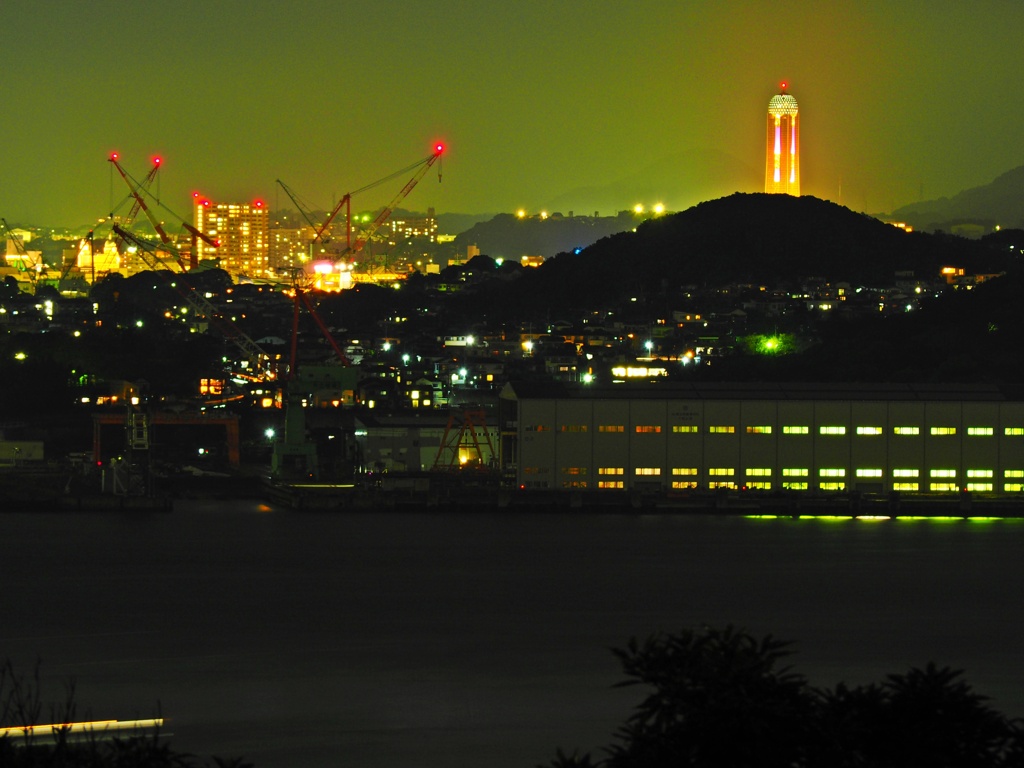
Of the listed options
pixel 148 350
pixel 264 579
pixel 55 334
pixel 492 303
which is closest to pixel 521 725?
pixel 264 579

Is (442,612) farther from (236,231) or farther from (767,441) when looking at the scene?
(236,231)

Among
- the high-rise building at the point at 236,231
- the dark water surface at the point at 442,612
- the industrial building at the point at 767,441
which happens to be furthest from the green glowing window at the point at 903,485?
the high-rise building at the point at 236,231

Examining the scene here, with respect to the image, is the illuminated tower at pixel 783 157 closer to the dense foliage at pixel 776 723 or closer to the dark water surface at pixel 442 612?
the dark water surface at pixel 442 612

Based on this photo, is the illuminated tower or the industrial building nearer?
the industrial building

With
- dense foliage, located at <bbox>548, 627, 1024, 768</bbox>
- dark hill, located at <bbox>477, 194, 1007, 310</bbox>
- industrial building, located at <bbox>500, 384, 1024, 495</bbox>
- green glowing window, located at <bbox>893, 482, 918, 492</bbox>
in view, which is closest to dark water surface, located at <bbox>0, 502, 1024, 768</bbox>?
industrial building, located at <bbox>500, 384, 1024, 495</bbox>

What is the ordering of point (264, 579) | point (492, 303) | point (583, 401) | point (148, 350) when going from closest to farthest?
point (264, 579) < point (583, 401) < point (148, 350) < point (492, 303)

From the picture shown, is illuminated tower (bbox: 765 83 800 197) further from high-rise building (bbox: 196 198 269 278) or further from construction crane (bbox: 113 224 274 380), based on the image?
high-rise building (bbox: 196 198 269 278)

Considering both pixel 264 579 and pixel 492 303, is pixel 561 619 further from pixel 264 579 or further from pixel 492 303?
pixel 492 303
